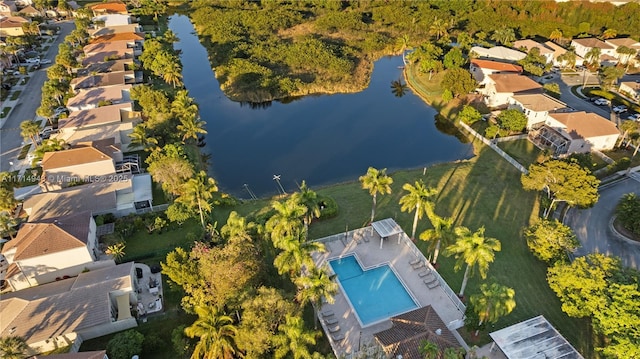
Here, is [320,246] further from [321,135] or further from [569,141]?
[569,141]

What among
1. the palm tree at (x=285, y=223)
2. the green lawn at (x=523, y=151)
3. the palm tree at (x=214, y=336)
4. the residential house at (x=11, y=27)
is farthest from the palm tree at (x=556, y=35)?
the residential house at (x=11, y=27)

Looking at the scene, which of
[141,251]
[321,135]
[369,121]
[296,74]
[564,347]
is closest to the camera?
[564,347]

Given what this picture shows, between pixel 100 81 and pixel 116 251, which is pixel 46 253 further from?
pixel 100 81

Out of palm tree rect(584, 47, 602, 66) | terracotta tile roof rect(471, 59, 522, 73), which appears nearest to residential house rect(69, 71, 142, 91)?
terracotta tile roof rect(471, 59, 522, 73)

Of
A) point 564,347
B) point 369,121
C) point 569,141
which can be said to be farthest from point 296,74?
point 564,347

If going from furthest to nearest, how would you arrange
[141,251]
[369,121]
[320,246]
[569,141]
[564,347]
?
[369,121] → [569,141] → [141,251] → [320,246] → [564,347]

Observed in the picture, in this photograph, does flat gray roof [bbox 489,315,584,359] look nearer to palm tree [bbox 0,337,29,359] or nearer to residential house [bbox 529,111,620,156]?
residential house [bbox 529,111,620,156]
